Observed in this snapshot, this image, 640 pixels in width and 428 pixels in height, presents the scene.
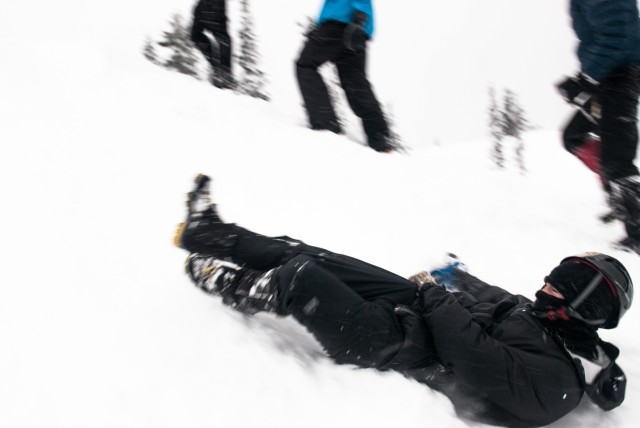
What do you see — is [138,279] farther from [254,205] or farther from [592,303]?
[592,303]

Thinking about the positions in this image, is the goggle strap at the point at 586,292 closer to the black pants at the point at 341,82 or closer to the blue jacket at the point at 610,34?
the blue jacket at the point at 610,34

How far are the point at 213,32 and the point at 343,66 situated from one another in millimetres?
2234

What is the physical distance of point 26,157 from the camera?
11.6 feet

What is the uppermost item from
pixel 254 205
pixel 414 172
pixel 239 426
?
pixel 239 426

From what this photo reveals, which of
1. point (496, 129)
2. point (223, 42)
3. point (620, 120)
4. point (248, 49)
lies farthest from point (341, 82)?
point (496, 129)

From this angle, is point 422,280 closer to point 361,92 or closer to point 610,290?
point 610,290

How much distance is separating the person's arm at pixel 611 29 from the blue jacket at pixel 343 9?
2.65 metres

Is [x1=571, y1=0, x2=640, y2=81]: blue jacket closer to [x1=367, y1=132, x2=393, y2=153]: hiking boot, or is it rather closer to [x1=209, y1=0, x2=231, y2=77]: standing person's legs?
[x1=367, y1=132, x2=393, y2=153]: hiking boot

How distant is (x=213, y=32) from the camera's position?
7.07 metres

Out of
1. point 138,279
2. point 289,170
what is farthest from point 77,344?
point 289,170

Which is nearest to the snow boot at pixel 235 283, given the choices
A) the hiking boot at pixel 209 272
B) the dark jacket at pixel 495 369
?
the hiking boot at pixel 209 272

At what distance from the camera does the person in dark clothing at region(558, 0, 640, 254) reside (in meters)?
3.56

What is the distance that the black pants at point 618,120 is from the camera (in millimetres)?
3699

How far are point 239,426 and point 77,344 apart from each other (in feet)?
2.32
